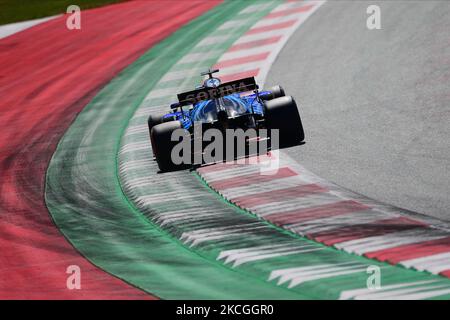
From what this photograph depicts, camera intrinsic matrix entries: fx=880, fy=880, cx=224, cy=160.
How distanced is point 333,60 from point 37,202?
9.75 metres

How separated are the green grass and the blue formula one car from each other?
66.4ft

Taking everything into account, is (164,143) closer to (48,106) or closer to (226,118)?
(226,118)

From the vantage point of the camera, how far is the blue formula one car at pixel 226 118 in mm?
16016

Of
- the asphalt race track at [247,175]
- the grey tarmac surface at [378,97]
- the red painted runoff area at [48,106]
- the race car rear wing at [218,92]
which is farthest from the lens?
the race car rear wing at [218,92]

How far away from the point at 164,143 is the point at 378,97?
544 cm

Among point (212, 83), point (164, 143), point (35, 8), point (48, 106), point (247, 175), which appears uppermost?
point (35, 8)

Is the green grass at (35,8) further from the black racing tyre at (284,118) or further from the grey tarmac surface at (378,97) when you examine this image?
the black racing tyre at (284,118)

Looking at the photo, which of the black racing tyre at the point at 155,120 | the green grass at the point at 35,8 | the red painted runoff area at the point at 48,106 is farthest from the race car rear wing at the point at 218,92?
the green grass at the point at 35,8

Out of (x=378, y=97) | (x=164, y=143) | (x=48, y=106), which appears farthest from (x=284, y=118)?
(x=48, y=106)

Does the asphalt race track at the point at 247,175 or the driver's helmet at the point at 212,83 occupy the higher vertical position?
the driver's helmet at the point at 212,83

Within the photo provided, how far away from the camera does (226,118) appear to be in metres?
16.0

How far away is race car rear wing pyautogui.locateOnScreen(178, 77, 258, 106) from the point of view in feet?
53.9

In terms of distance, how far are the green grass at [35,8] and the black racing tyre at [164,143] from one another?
20.6 metres

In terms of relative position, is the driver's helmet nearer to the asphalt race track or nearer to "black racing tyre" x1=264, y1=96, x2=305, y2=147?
"black racing tyre" x1=264, y1=96, x2=305, y2=147
